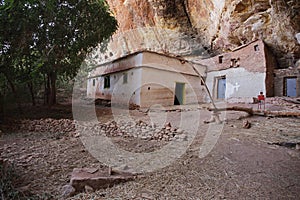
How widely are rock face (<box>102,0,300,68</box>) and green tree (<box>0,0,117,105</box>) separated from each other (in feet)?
22.5

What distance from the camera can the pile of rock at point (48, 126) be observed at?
5875 mm

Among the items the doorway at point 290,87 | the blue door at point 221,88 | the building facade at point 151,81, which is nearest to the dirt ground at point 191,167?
the building facade at point 151,81

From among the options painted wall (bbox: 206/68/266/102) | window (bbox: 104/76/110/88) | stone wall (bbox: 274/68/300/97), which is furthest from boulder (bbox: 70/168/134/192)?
window (bbox: 104/76/110/88)

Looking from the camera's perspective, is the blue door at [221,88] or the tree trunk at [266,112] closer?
the tree trunk at [266,112]

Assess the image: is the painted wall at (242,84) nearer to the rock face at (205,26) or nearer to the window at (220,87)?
the window at (220,87)

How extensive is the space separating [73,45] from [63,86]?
11315 mm

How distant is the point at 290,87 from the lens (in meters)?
11.0

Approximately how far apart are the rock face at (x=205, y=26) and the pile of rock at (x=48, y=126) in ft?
28.8

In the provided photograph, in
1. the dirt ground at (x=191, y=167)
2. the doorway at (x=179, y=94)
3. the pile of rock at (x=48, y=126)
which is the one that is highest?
the doorway at (x=179, y=94)

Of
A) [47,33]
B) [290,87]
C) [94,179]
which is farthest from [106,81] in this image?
[94,179]

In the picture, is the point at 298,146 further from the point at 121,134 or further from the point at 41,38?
the point at 41,38

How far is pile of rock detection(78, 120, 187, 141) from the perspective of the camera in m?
4.95

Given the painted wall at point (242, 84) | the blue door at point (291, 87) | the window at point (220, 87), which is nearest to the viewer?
the painted wall at point (242, 84)

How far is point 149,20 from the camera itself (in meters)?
17.0
